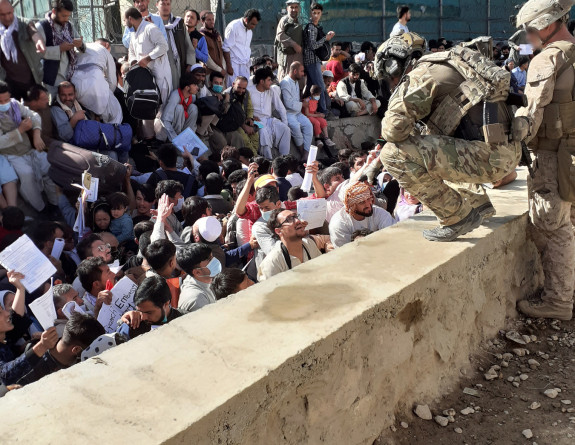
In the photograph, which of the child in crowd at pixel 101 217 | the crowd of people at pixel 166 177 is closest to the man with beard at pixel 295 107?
the crowd of people at pixel 166 177

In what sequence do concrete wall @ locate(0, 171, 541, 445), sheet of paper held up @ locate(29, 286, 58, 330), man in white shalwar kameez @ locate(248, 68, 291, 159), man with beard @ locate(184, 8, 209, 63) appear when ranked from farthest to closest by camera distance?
man in white shalwar kameez @ locate(248, 68, 291, 159) < man with beard @ locate(184, 8, 209, 63) < sheet of paper held up @ locate(29, 286, 58, 330) < concrete wall @ locate(0, 171, 541, 445)

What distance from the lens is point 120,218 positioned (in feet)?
18.9

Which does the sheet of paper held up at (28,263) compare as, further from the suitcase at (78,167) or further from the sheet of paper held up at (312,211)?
the suitcase at (78,167)

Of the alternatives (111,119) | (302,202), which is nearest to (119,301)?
(302,202)

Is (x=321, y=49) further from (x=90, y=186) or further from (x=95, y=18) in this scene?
(x=90, y=186)

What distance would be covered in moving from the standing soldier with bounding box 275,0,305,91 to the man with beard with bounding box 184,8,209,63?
1711mm

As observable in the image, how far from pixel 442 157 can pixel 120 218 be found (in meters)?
3.29

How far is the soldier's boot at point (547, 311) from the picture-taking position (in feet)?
13.1

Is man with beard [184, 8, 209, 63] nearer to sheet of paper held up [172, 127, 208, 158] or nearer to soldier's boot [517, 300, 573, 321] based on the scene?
sheet of paper held up [172, 127, 208, 158]

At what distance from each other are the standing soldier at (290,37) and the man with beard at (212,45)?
1.29 metres

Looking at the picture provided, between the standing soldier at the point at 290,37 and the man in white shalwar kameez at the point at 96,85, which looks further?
the standing soldier at the point at 290,37

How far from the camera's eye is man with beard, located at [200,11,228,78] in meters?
8.64

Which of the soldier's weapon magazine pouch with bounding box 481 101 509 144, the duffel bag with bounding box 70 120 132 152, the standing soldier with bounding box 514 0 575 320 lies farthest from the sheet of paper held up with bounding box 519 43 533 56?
the duffel bag with bounding box 70 120 132 152

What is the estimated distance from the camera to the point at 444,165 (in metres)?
3.60
